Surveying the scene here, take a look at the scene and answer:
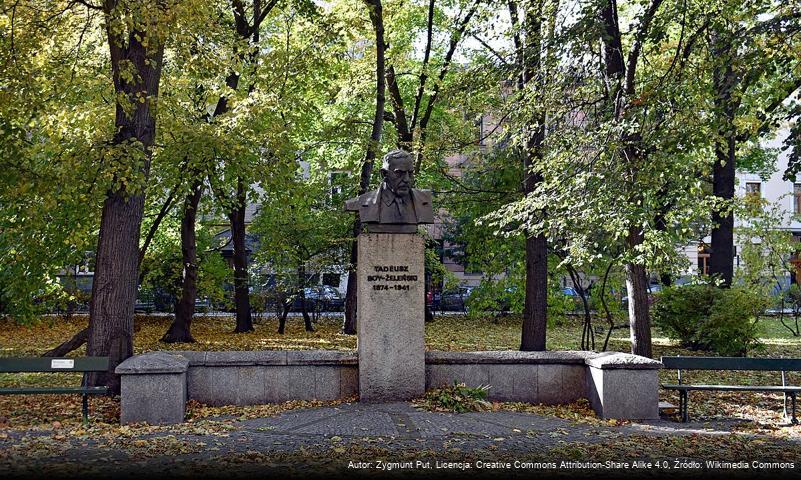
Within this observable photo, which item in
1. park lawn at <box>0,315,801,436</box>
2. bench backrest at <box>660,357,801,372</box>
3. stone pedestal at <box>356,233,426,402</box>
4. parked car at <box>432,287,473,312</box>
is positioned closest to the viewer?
bench backrest at <box>660,357,801,372</box>

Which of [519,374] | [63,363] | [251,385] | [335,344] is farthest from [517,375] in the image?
[335,344]

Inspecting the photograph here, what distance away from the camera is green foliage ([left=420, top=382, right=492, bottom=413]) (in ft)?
30.4

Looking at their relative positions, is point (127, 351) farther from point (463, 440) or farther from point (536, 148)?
point (536, 148)

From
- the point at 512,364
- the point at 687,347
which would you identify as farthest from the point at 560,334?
the point at 512,364

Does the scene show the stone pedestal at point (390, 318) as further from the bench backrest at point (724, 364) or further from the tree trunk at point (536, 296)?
the tree trunk at point (536, 296)

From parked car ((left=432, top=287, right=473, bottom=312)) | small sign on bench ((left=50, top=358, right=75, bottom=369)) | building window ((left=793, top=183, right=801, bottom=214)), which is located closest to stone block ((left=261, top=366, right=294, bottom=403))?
small sign on bench ((left=50, top=358, right=75, bottom=369))

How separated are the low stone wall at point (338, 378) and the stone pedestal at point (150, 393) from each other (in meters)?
0.01

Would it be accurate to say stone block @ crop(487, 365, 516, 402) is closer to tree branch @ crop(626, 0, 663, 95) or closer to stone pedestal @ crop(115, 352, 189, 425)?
stone pedestal @ crop(115, 352, 189, 425)

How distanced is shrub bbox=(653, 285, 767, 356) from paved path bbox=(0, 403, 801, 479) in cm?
747

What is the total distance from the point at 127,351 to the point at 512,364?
5.41 meters

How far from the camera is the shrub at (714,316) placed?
635 inches

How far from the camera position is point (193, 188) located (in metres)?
17.4

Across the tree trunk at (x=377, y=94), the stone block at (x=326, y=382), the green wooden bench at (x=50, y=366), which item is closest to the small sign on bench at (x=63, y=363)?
the green wooden bench at (x=50, y=366)

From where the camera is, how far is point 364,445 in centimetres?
734
